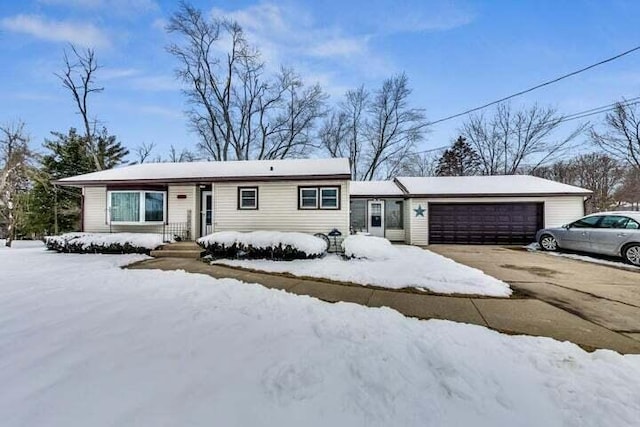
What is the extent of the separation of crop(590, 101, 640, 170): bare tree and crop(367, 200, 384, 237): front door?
17.3 metres

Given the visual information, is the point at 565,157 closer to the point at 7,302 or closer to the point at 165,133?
the point at 7,302

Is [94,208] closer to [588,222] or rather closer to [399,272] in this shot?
[399,272]

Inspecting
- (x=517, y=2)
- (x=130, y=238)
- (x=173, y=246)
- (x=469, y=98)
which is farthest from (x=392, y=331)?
(x=469, y=98)

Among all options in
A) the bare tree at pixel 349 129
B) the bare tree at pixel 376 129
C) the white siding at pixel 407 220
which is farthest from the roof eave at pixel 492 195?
the bare tree at pixel 349 129

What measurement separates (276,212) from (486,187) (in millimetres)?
10405

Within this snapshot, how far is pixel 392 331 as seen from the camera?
3635 millimetres

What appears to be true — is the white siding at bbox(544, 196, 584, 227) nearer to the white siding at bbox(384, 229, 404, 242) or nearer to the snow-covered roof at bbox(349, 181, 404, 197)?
the white siding at bbox(384, 229, 404, 242)

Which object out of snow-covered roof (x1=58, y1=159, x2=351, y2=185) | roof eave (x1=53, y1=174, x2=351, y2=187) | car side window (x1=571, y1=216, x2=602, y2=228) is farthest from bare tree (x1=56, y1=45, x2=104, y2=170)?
car side window (x1=571, y1=216, x2=602, y2=228)

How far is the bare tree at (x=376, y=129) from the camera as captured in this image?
27.3 m

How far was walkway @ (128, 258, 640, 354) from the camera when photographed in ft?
12.0

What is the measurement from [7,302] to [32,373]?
3.17 m

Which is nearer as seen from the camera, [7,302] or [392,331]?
[392,331]

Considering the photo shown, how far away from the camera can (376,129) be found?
2834 centimetres

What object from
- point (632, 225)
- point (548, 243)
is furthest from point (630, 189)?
point (632, 225)
